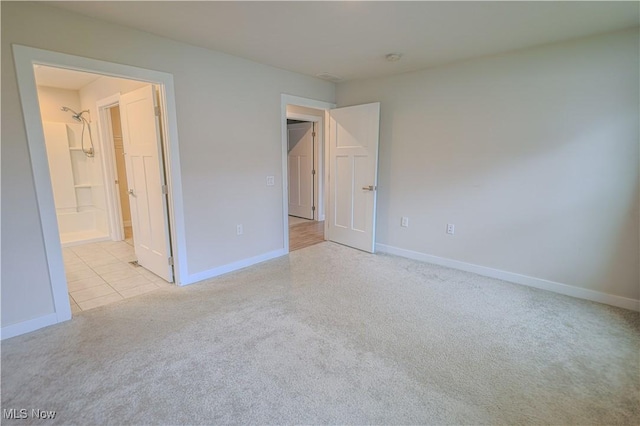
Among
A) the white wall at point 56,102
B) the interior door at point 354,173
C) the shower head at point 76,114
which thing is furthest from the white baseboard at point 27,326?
the white wall at point 56,102

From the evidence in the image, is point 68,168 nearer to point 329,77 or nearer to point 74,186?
point 74,186

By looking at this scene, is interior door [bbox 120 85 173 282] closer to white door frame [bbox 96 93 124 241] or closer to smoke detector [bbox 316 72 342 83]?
white door frame [bbox 96 93 124 241]

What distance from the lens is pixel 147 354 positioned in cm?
207

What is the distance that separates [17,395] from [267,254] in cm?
254

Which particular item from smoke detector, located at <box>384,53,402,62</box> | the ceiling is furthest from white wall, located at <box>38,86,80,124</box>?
smoke detector, located at <box>384,53,402,62</box>

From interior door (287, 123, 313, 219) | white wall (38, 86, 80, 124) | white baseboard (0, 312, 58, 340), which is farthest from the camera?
interior door (287, 123, 313, 219)

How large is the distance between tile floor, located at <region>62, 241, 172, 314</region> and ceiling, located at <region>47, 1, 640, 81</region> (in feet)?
7.96

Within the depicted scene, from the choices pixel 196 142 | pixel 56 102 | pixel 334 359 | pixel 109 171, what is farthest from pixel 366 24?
pixel 56 102

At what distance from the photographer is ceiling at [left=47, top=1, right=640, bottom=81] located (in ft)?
6.84

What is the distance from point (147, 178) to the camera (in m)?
3.19

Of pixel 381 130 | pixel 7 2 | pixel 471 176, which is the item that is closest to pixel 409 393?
pixel 471 176

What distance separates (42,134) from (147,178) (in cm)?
102

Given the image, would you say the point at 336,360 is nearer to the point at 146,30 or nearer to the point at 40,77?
the point at 146,30

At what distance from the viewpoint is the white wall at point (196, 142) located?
212 cm
